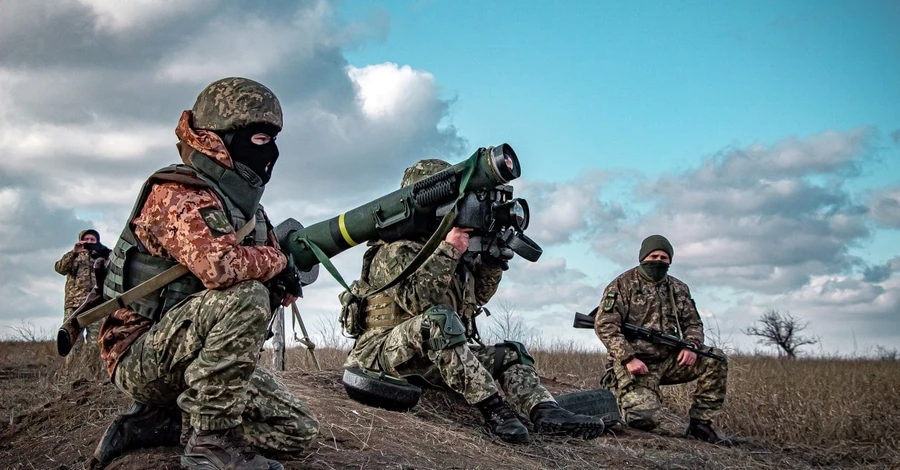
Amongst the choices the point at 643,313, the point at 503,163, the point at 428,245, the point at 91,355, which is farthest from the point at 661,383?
the point at 91,355

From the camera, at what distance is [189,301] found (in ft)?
14.1

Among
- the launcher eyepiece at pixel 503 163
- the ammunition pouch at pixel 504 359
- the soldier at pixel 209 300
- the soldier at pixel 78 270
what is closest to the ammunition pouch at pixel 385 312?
the ammunition pouch at pixel 504 359

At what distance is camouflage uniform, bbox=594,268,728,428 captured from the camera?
8.03 meters

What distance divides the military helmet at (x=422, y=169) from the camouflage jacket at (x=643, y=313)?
2.38 m

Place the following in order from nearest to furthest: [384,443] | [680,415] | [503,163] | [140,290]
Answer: [140,290], [384,443], [503,163], [680,415]

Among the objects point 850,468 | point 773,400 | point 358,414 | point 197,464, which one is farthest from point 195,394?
point 773,400

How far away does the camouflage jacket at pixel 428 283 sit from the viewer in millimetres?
6422

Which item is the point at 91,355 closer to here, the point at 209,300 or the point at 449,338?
the point at 449,338

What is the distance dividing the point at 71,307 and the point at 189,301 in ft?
32.9

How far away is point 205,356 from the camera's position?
411 cm

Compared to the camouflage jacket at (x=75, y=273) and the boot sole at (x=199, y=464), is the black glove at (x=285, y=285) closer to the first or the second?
the boot sole at (x=199, y=464)

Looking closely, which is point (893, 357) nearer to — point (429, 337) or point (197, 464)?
point (429, 337)

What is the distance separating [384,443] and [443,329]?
3.53 feet

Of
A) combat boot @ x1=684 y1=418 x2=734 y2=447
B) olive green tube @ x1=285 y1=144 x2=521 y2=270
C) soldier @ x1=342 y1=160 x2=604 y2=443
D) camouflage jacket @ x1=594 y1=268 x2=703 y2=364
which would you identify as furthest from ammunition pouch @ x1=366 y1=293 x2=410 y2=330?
combat boot @ x1=684 y1=418 x2=734 y2=447
